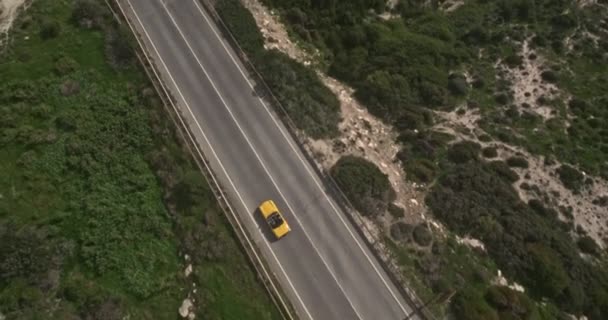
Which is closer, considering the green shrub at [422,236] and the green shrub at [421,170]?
the green shrub at [422,236]

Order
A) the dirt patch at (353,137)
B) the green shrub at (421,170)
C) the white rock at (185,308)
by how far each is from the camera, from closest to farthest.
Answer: the white rock at (185,308)
the dirt patch at (353,137)
the green shrub at (421,170)

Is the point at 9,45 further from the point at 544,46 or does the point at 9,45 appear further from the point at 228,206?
the point at 544,46

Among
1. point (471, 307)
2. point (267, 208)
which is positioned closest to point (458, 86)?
point (471, 307)

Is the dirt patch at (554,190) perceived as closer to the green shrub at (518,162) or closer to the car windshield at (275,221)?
the green shrub at (518,162)

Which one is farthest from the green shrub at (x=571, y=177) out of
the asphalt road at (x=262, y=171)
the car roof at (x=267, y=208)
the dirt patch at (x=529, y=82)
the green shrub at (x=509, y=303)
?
the car roof at (x=267, y=208)

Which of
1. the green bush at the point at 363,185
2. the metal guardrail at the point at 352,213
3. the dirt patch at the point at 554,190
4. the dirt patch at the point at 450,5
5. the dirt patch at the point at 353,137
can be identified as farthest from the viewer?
the dirt patch at the point at 450,5

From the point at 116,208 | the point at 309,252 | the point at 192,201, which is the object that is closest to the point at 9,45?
the point at 116,208
